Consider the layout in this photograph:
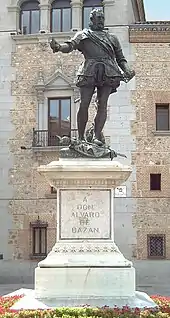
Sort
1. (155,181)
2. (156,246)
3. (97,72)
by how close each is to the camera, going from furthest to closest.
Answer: (155,181) < (156,246) < (97,72)

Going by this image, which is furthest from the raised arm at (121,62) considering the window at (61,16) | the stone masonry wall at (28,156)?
the window at (61,16)

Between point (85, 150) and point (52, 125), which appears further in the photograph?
point (52, 125)

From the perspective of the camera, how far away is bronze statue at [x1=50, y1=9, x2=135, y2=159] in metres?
9.70

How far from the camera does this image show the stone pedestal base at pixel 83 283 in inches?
346

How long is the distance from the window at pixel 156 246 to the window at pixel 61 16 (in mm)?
8694

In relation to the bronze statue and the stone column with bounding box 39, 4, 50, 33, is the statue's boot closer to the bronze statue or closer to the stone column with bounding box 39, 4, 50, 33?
the bronze statue

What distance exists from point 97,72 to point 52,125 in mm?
14323

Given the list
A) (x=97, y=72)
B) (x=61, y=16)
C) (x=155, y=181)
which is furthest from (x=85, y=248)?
(x=61, y=16)

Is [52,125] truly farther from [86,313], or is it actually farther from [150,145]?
[86,313]

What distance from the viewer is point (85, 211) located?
9.18 metres

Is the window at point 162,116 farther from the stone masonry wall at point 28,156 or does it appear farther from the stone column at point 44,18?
the stone column at point 44,18

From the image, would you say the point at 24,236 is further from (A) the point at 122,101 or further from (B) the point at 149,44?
(B) the point at 149,44

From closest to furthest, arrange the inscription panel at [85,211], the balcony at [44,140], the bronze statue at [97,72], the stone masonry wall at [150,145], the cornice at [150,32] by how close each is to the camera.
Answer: the inscription panel at [85,211], the bronze statue at [97,72], the stone masonry wall at [150,145], the balcony at [44,140], the cornice at [150,32]

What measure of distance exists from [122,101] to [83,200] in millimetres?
15106
